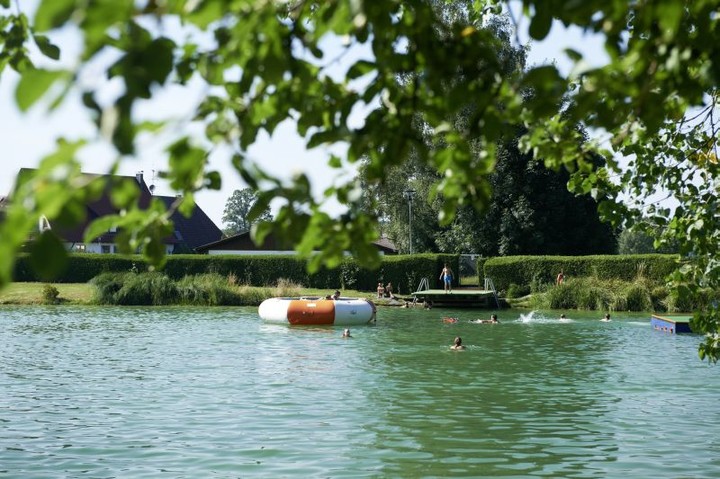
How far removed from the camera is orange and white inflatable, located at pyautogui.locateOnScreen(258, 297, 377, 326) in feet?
99.8

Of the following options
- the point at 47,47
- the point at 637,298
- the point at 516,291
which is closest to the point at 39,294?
the point at 516,291

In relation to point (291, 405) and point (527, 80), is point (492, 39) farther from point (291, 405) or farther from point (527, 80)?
point (291, 405)

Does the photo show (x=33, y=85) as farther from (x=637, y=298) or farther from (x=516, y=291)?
(x=516, y=291)

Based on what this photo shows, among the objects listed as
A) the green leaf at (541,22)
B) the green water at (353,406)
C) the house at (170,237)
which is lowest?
the green water at (353,406)

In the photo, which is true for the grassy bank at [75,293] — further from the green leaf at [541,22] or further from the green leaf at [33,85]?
the green leaf at [33,85]

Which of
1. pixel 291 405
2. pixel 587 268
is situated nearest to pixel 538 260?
pixel 587 268

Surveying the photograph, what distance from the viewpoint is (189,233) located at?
77750 millimetres

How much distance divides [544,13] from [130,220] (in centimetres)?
166

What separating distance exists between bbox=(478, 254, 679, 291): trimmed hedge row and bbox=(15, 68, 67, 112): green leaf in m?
39.6

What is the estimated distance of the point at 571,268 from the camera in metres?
42.5

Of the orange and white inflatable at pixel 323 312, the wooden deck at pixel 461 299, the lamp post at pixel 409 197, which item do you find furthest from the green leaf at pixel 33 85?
the lamp post at pixel 409 197

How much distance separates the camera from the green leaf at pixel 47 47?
4.24m

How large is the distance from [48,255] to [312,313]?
28.3m

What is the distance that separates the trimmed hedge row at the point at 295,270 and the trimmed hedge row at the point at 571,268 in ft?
10.6
